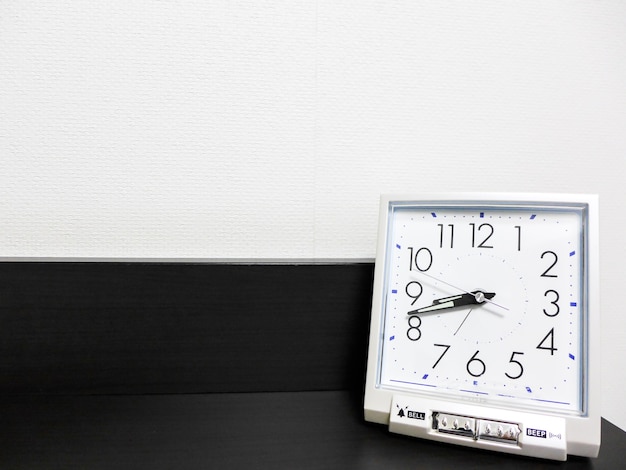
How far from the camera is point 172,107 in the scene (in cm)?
78

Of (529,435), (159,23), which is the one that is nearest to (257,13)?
(159,23)

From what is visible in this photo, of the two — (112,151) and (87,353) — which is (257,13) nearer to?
(112,151)

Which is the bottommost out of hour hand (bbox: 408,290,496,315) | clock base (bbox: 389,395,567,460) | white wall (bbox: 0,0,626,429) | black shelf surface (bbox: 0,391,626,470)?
black shelf surface (bbox: 0,391,626,470)

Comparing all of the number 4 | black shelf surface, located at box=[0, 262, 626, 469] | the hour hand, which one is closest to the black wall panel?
black shelf surface, located at box=[0, 262, 626, 469]

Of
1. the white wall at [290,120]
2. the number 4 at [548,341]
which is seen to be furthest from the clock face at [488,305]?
the white wall at [290,120]

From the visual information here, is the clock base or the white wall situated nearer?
the clock base

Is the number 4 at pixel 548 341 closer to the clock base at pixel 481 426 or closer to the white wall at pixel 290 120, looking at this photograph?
the clock base at pixel 481 426

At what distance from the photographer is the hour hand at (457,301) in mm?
643

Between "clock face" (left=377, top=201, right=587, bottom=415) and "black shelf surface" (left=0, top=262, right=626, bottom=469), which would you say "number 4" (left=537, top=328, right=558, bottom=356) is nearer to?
"clock face" (left=377, top=201, right=587, bottom=415)

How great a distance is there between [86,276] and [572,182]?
860 millimetres

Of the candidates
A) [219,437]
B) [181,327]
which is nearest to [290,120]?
[181,327]

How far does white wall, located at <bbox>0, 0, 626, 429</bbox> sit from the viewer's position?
0.77 meters

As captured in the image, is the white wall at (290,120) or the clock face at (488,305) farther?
the white wall at (290,120)

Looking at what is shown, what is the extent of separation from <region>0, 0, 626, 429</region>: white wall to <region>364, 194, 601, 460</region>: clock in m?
0.16
